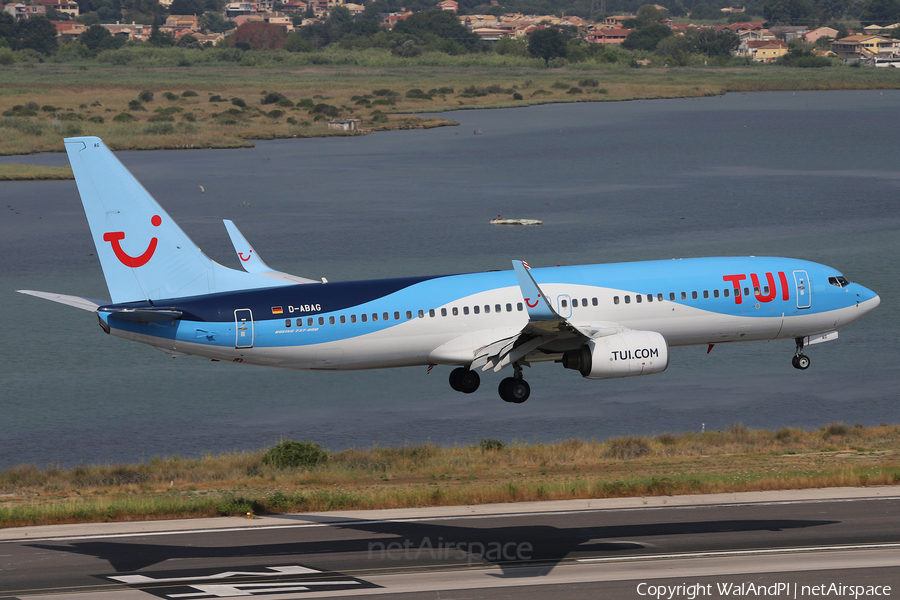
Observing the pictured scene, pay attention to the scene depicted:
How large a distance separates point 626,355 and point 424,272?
6300 centimetres

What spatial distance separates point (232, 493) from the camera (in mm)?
55531

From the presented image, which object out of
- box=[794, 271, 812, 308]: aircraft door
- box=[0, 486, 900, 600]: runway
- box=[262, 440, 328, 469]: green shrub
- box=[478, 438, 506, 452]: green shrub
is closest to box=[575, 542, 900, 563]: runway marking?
box=[0, 486, 900, 600]: runway

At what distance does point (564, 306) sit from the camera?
5581 cm

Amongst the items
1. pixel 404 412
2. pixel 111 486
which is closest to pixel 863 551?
pixel 111 486

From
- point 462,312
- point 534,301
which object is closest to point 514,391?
point 462,312

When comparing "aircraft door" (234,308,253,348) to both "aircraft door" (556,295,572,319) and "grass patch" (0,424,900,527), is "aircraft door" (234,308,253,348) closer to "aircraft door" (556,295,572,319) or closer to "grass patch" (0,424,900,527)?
"grass patch" (0,424,900,527)

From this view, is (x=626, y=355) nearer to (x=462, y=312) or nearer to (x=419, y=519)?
(x=462, y=312)

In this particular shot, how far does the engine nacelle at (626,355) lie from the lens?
179 ft

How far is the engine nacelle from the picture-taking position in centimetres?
5450

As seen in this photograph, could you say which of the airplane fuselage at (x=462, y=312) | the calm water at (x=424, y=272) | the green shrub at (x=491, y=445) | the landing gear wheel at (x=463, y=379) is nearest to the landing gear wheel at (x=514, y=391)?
the airplane fuselage at (x=462, y=312)

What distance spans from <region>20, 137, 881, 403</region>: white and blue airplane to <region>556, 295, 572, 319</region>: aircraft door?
7 cm

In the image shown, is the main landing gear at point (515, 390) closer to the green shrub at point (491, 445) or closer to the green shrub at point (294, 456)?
the green shrub at point (491, 445)

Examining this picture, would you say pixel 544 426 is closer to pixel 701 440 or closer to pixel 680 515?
pixel 701 440

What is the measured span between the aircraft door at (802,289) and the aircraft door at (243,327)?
27.8 m
